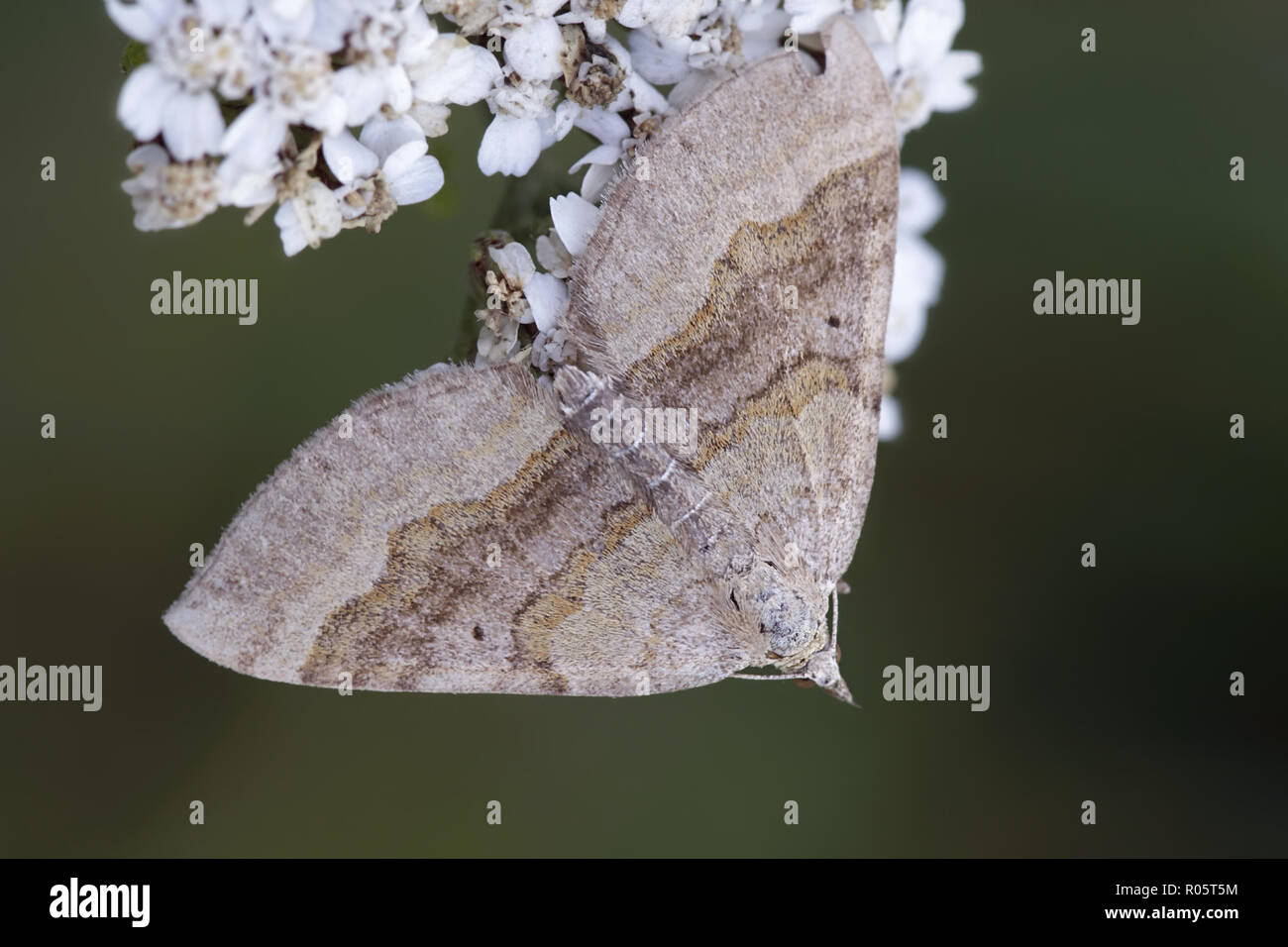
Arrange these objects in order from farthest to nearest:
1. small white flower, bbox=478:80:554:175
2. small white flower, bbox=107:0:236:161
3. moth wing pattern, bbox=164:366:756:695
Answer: small white flower, bbox=478:80:554:175, moth wing pattern, bbox=164:366:756:695, small white flower, bbox=107:0:236:161

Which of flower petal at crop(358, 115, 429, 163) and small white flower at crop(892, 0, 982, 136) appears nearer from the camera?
flower petal at crop(358, 115, 429, 163)

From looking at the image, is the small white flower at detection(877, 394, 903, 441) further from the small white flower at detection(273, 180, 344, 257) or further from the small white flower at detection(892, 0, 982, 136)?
the small white flower at detection(273, 180, 344, 257)

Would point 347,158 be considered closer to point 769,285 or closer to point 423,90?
point 423,90

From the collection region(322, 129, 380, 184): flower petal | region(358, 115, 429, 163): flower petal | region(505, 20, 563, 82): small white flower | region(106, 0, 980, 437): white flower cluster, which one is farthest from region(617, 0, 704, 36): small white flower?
region(322, 129, 380, 184): flower petal

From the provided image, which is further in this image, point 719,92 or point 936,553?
point 936,553

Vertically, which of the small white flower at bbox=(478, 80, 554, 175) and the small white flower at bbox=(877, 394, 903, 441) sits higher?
the small white flower at bbox=(478, 80, 554, 175)
